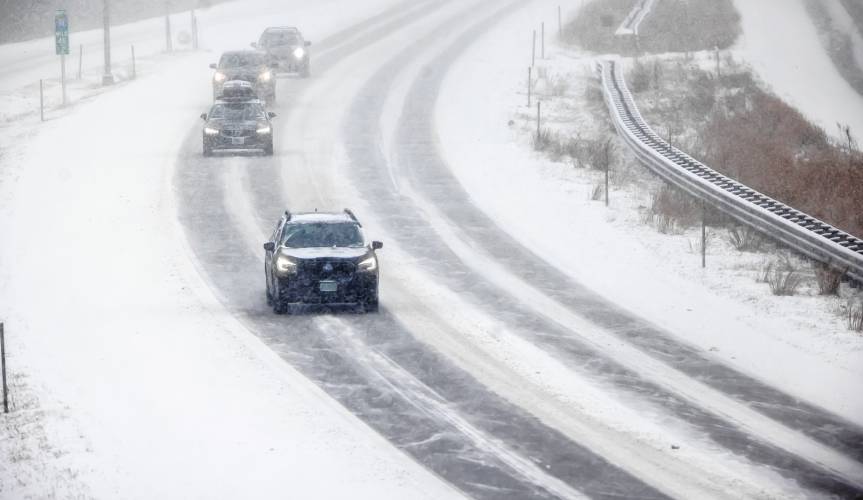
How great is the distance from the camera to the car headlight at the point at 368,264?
63.7ft

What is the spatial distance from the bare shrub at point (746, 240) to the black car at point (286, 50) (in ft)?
78.9

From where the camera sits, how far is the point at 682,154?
103 ft

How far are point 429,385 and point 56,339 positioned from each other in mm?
5788

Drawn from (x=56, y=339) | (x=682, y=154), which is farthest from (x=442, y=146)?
(x=56, y=339)

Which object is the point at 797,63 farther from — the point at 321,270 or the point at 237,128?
the point at 321,270

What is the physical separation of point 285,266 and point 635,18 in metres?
41.0

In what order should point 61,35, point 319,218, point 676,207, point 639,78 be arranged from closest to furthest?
point 319,218
point 676,207
point 61,35
point 639,78

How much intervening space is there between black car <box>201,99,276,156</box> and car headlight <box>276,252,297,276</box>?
14325mm

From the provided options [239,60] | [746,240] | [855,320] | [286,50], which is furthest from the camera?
[286,50]

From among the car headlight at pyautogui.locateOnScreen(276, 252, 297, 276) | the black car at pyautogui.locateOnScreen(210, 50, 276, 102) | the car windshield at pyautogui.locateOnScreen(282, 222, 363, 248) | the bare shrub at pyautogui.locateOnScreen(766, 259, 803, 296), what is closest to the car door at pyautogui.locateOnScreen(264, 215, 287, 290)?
the car windshield at pyautogui.locateOnScreen(282, 222, 363, 248)

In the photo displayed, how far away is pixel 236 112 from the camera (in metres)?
33.4

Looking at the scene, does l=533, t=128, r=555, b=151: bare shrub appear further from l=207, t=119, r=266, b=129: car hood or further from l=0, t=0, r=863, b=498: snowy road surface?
l=207, t=119, r=266, b=129: car hood

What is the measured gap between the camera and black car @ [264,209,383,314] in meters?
19.3

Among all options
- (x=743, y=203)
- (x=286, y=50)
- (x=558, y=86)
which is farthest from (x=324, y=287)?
(x=286, y=50)
